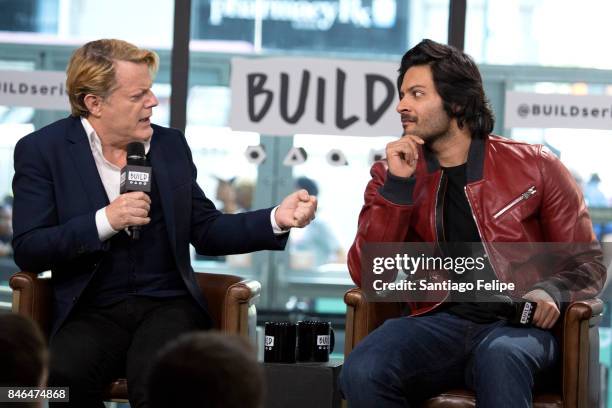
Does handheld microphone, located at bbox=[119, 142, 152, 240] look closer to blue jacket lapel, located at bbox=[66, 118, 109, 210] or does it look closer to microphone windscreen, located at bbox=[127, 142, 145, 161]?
microphone windscreen, located at bbox=[127, 142, 145, 161]

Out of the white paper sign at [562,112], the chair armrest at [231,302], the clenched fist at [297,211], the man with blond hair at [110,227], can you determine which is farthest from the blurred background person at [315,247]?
the clenched fist at [297,211]

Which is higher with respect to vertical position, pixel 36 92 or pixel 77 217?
pixel 36 92

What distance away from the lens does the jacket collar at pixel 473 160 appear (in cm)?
323

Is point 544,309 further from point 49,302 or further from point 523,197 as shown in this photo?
point 49,302

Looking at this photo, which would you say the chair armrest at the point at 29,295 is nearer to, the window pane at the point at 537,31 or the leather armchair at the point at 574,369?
the leather armchair at the point at 574,369

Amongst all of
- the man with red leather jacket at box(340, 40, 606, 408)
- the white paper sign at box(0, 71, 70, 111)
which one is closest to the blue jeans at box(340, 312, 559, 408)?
the man with red leather jacket at box(340, 40, 606, 408)

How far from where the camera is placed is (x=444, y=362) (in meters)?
3.03

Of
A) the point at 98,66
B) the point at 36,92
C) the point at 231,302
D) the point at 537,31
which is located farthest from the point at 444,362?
the point at 537,31

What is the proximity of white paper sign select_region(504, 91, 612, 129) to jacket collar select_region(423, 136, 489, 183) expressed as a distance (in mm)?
1899

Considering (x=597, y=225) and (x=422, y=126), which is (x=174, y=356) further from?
(x=597, y=225)

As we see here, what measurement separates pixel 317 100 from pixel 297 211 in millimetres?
1959

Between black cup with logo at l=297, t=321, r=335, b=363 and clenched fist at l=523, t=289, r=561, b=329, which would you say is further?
black cup with logo at l=297, t=321, r=335, b=363

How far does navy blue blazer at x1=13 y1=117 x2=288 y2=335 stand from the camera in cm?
317

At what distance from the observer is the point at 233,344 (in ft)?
4.86
